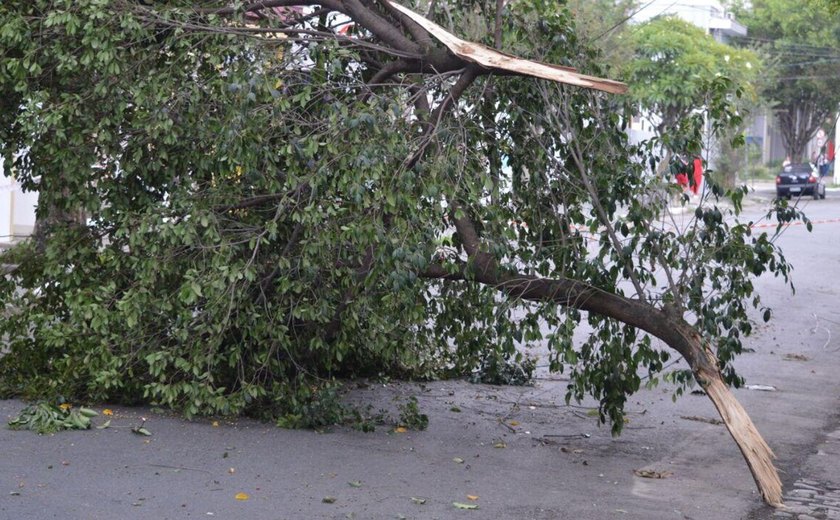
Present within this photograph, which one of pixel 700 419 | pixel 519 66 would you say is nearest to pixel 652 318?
pixel 519 66

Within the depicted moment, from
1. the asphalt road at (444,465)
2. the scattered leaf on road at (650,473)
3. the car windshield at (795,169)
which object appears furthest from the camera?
the car windshield at (795,169)

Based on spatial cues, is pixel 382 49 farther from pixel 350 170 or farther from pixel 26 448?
pixel 26 448

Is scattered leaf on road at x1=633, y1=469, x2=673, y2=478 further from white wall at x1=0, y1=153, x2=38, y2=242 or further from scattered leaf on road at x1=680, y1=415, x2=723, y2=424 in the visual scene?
white wall at x1=0, y1=153, x2=38, y2=242

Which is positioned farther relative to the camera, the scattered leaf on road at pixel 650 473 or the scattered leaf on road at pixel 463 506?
the scattered leaf on road at pixel 650 473

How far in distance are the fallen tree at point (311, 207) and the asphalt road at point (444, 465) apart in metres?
0.40

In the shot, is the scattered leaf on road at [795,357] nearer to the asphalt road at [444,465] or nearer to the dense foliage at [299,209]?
the asphalt road at [444,465]

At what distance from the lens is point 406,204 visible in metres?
6.89

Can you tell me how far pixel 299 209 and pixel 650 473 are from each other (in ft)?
9.87

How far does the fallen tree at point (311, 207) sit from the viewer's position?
719 centimetres

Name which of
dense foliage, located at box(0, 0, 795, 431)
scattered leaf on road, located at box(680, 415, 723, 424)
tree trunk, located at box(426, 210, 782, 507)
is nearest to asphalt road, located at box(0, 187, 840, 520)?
scattered leaf on road, located at box(680, 415, 723, 424)

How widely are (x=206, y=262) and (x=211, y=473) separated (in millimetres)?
1525

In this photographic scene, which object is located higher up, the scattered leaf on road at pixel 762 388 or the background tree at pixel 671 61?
the background tree at pixel 671 61

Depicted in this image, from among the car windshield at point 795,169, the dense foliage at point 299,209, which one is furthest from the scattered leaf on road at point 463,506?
the car windshield at point 795,169

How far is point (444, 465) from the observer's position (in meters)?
7.31
